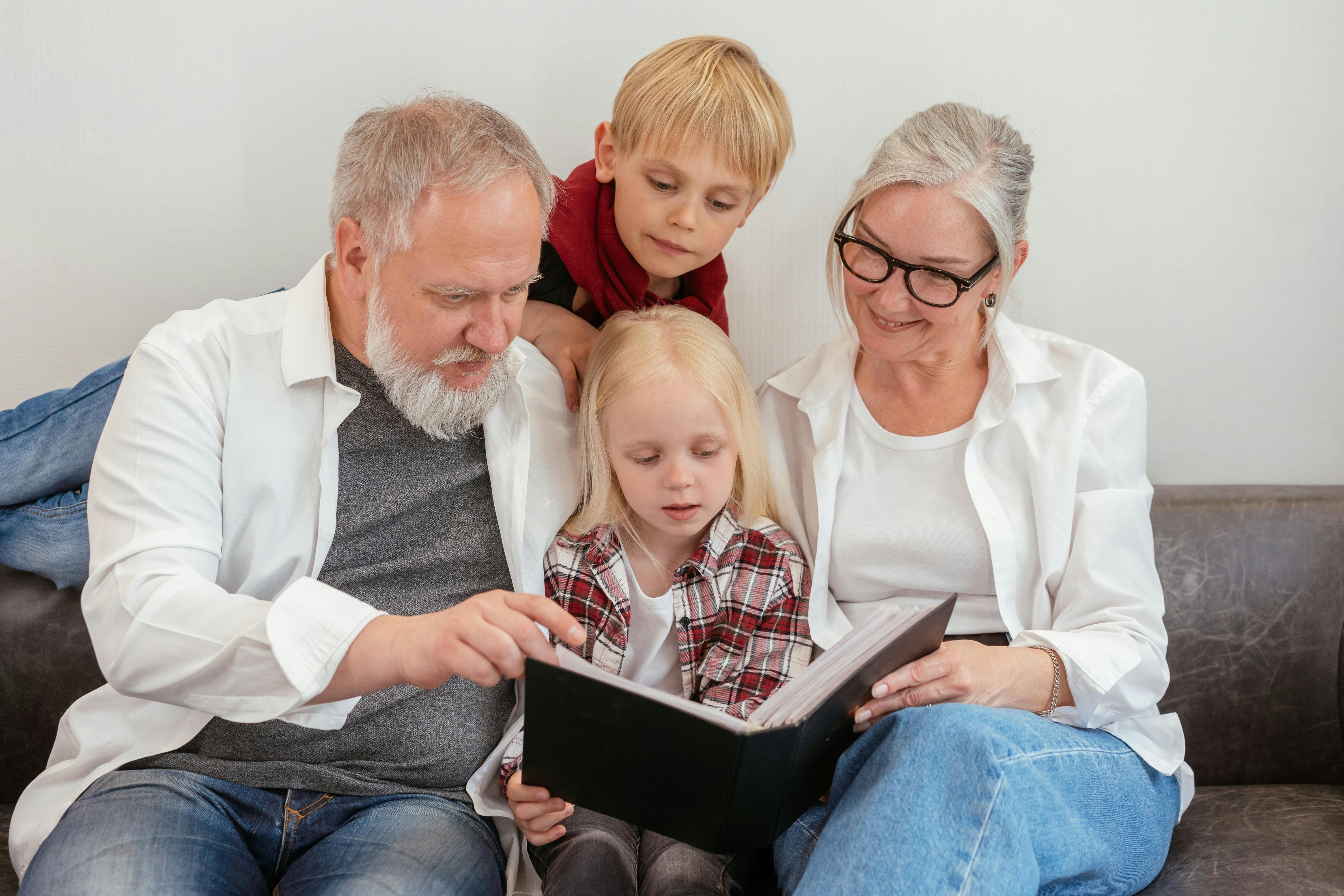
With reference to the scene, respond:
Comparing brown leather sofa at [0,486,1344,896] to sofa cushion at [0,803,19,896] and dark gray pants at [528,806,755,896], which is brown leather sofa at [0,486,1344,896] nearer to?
sofa cushion at [0,803,19,896]

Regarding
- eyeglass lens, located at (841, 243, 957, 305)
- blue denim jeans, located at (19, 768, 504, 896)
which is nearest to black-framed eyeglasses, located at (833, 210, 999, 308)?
A: eyeglass lens, located at (841, 243, 957, 305)

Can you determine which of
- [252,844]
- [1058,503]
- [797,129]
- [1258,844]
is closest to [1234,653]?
[1258,844]

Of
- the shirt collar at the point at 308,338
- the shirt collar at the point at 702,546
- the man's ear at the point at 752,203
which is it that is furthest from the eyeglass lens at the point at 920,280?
the shirt collar at the point at 308,338

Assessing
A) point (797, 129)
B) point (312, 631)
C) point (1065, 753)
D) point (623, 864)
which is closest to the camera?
point (312, 631)

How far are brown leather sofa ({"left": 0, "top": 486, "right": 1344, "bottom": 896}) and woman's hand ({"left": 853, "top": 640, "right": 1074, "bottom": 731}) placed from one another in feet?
1.84

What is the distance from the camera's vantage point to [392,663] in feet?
4.55

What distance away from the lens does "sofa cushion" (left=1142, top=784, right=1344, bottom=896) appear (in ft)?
5.46

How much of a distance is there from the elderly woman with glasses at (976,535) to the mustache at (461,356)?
679mm

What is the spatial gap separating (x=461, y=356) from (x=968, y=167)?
0.96 meters

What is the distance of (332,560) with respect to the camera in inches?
71.3

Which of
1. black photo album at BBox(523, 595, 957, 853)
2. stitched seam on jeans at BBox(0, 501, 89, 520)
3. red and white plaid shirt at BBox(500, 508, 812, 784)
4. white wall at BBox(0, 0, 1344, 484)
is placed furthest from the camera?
white wall at BBox(0, 0, 1344, 484)

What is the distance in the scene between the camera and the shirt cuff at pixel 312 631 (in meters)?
1.38

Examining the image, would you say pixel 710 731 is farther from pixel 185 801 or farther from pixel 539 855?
pixel 185 801

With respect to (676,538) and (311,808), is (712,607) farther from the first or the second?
(311,808)
